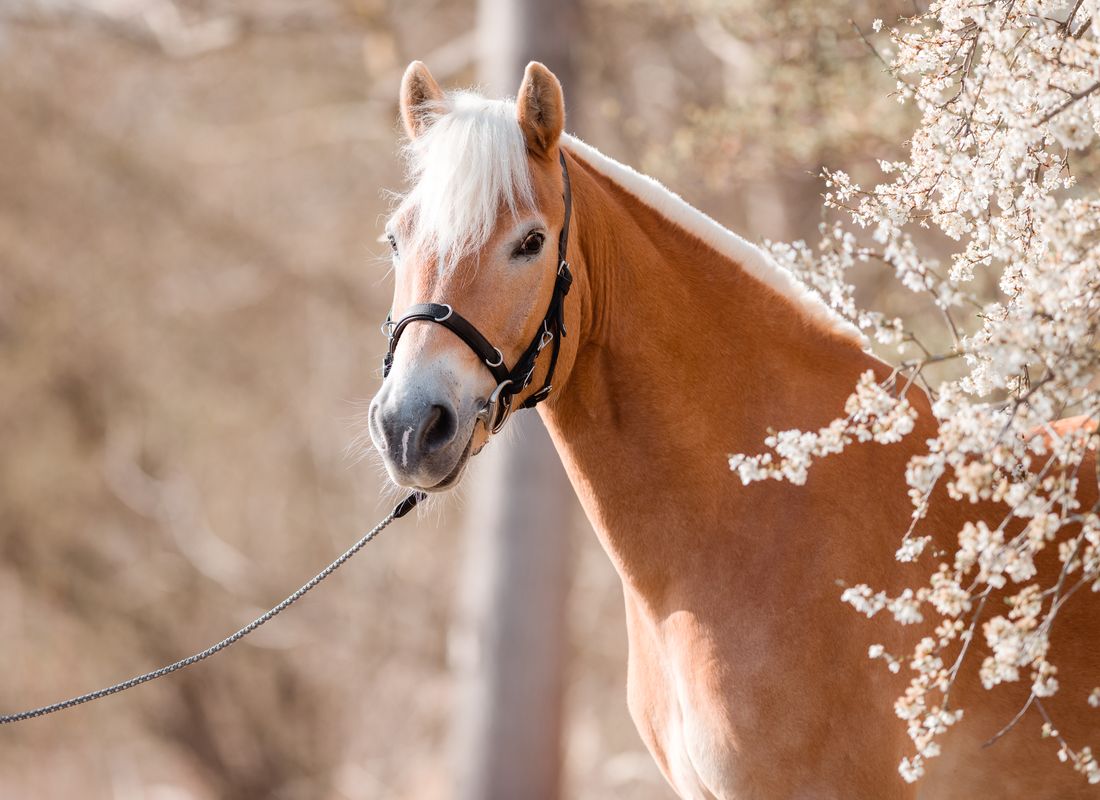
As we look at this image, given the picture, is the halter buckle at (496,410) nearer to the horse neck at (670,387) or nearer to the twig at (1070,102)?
the horse neck at (670,387)

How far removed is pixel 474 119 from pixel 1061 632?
6.15ft

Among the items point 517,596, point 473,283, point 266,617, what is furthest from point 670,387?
point 517,596

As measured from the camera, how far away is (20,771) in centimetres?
1305

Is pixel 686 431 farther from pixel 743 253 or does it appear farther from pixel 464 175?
pixel 464 175

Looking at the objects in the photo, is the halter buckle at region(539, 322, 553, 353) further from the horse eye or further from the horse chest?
the horse chest

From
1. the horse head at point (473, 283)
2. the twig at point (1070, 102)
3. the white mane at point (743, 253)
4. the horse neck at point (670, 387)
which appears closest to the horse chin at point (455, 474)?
the horse head at point (473, 283)

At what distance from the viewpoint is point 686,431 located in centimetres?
265

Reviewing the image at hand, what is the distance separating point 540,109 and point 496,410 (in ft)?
2.39

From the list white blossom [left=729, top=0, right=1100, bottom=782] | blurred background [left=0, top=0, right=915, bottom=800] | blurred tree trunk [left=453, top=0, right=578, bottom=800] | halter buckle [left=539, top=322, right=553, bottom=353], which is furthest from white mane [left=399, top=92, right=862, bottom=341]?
blurred background [left=0, top=0, right=915, bottom=800]

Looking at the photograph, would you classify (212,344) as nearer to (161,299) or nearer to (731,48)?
(161,299)

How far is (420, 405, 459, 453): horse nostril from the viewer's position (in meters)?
2.28

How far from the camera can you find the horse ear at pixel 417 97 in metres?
2.73

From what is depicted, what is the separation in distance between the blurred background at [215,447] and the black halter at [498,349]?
789 cm

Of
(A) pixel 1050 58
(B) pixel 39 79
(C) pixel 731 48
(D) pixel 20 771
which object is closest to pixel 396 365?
(A) pixel 1050 58
